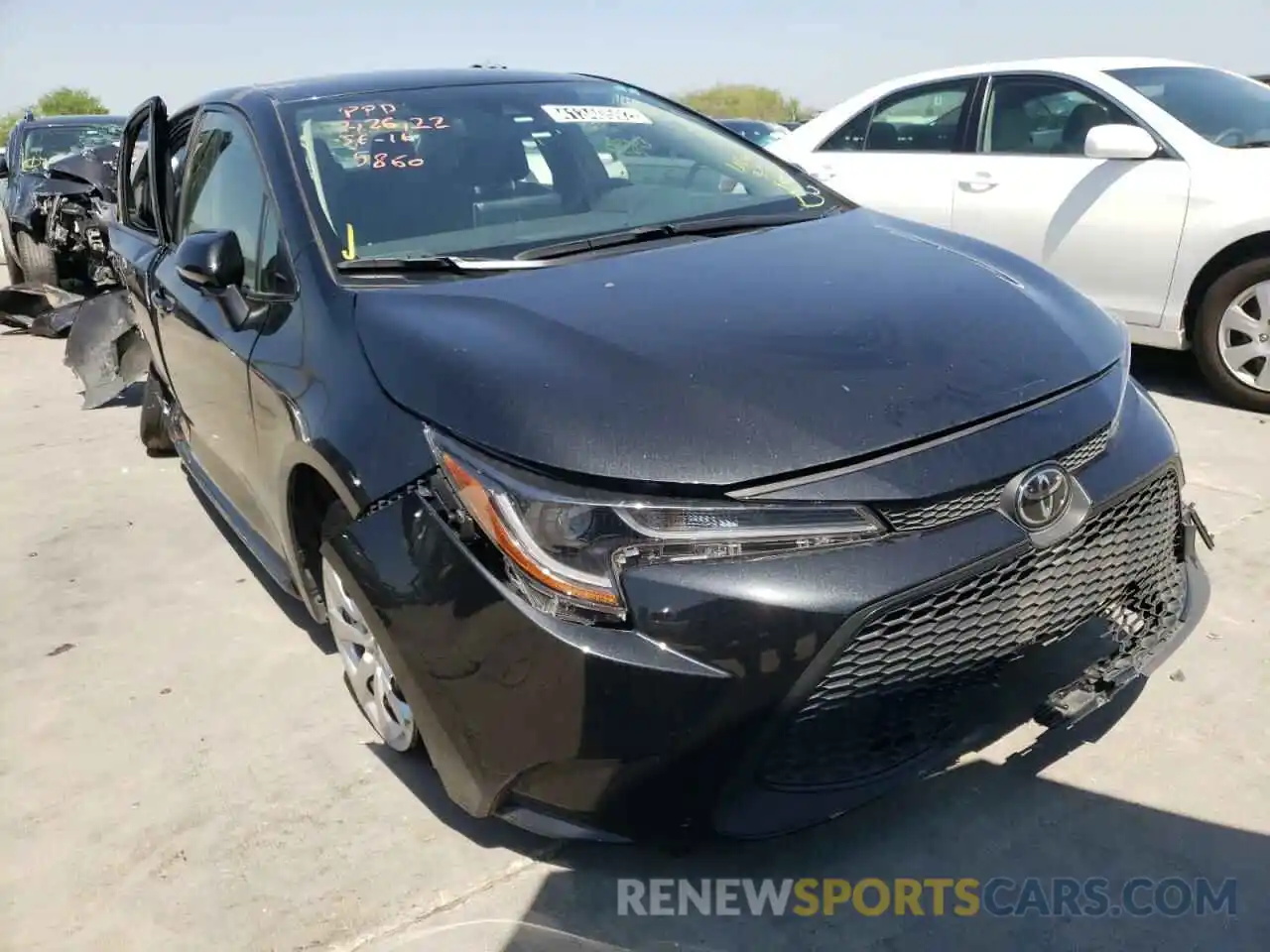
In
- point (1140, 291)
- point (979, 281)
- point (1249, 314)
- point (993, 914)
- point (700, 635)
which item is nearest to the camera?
point (700, 635)

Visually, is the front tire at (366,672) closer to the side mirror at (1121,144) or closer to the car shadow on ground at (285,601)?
the car shadow on ground at (285,601)

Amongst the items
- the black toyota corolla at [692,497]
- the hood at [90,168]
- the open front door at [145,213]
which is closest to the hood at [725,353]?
the black toyota corolla at [692,497]

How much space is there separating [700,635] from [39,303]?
863 centimetres

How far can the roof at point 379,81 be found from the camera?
3.19m

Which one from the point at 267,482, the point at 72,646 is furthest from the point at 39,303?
the point at 267,482

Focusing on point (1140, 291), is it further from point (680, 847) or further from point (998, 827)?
point (680, 847)

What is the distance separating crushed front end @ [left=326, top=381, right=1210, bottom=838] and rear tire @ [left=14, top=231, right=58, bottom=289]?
26.4 ft

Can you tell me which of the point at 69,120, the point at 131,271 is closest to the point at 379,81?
the point at 131,271

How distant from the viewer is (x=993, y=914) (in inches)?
81.3

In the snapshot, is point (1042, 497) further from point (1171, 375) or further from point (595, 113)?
point (1171, 375)

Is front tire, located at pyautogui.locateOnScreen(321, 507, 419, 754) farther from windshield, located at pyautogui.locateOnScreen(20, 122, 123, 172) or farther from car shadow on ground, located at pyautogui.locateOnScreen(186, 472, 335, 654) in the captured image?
windshield, located at pyautogui.locateOnScreen(20, 122, 123, 172)

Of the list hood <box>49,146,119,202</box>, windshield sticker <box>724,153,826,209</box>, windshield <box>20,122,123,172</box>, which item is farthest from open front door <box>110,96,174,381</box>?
windshield <box>20,122,123,172</box>

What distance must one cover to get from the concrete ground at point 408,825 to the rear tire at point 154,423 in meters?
1.75

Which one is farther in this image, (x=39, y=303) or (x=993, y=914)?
(x=39, y=303)
